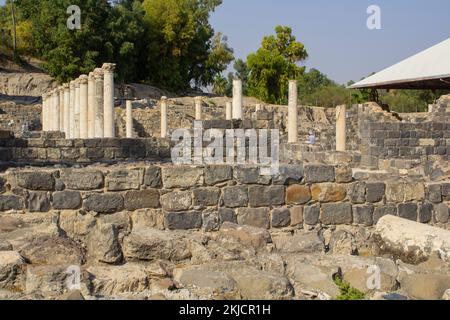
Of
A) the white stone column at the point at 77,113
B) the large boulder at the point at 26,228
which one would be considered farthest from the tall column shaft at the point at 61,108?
the large boulder at the point at 26,228

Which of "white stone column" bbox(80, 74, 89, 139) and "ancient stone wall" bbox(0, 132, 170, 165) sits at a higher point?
"white stone column" bbox(80, 74, 89, 139)

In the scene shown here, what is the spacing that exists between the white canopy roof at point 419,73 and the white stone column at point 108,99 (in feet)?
40.5

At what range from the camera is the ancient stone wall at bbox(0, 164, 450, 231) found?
20.8ft

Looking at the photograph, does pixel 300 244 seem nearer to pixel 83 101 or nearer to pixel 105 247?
pixel 105 247

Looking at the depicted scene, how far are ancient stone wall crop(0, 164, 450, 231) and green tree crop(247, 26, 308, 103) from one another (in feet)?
140

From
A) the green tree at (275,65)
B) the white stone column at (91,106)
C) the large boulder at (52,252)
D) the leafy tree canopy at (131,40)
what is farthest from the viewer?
the green tree at (275,65)

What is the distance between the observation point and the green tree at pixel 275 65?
4922 cm

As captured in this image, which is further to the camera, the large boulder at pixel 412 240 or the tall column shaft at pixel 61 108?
the tall column shaft at pixel 61 108

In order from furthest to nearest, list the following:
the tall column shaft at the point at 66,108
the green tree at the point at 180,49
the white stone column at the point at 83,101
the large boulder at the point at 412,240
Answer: the green tree at the point at 180,49, the tall column shaft at the point at 66,108, the white stone column at the point at 83,101, the large boulder at the point at 412,240

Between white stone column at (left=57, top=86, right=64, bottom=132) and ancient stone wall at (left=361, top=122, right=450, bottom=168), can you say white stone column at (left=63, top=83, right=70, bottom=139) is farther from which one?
ancient stone wall at (left=361, top=122, right=450, bottom=168)

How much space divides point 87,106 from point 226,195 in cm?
1693

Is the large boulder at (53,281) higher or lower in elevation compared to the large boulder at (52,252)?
lower

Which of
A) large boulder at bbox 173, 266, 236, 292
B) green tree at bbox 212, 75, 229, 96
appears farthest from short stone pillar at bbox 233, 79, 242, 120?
green tree at bbox 212, 75, 229, 96

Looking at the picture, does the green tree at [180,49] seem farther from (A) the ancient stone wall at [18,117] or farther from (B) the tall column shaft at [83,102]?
(B) the tall column shaft at [83,102]
